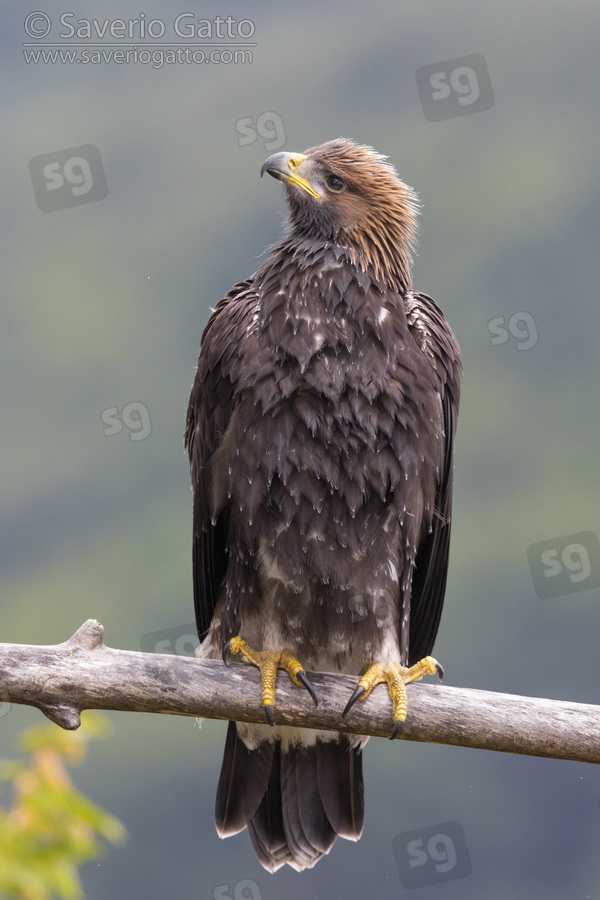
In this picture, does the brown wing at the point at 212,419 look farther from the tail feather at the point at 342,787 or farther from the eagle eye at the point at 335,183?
the tail feather at the point at 342,787

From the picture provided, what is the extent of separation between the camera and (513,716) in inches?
114

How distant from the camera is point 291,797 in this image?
3420mm

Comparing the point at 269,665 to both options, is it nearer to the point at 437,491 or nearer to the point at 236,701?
the point at 236,701

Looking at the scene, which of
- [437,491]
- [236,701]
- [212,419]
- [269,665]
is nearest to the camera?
[236,701]

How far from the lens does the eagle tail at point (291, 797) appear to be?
3379 millimetres

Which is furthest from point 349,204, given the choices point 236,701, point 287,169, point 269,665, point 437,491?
point 236,701

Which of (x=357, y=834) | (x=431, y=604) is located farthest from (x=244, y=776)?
(x=431, y=604)

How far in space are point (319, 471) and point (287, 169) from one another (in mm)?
1046

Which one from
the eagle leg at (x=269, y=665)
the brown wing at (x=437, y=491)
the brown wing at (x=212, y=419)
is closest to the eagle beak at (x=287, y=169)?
the brown wing at (x=212, y=419)

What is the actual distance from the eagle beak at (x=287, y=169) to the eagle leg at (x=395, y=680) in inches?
60.1

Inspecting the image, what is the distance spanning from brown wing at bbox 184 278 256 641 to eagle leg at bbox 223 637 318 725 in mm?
402

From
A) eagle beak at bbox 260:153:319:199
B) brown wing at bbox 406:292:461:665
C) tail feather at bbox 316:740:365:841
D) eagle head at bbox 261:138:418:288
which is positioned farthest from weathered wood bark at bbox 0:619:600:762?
eagle beak at bbox 260:153:319:199

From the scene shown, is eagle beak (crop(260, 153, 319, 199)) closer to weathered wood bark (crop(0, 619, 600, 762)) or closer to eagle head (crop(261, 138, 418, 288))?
eagle head (crop(261, 138, 418, 288))

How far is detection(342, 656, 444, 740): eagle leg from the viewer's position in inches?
118
